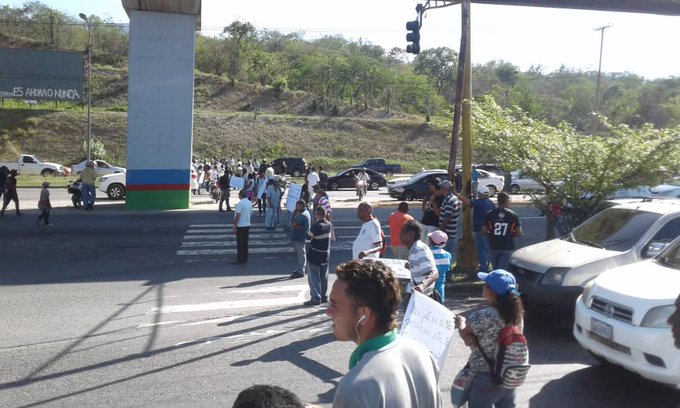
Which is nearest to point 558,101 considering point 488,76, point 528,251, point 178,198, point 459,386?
point 488,76

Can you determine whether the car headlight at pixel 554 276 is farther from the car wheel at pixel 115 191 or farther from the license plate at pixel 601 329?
the car wheel at pixel 115 191

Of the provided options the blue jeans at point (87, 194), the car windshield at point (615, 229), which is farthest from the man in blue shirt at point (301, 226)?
the blue jeans at point (87, 194)

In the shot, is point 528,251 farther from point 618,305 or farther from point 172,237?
Answer: point 172,237

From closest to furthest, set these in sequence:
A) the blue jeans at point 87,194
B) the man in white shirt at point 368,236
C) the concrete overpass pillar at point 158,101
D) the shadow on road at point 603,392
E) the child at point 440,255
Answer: the shadow on road at point 603,392
the child at point 440,255
the man in white shirt at point 368,236
the blue jeans at point 87,194
the concrete overpass pillar at point 158,101

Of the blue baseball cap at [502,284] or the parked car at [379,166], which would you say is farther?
→ the parked car at [379,166]

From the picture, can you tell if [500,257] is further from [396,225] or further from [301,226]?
[301,226]

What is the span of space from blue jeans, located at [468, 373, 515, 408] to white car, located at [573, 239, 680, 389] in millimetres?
2366

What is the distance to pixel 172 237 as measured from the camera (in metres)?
→ 17.9

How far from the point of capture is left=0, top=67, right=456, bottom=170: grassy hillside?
56.8m

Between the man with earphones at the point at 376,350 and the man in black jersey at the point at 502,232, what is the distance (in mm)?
7952

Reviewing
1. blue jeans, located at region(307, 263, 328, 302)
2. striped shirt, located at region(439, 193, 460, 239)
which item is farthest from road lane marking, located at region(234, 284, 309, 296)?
striped shirt, located at region(439, 193, 460, 239)

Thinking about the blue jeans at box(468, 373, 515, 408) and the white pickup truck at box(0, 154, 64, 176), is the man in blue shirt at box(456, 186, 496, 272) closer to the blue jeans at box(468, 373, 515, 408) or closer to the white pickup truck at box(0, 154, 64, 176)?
the blue jeans at box(468, 373, 515, 408)

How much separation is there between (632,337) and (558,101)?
285 feet

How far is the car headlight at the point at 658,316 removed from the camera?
252 inches
